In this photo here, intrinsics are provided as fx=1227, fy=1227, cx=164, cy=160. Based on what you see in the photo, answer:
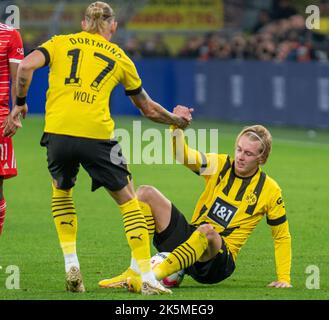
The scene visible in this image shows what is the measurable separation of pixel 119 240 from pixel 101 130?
361 cm

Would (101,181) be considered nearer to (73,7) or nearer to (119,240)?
(119,240)

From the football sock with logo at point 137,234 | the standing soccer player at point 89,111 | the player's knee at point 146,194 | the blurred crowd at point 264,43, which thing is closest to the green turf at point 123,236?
the football sock with logo at point 137,234

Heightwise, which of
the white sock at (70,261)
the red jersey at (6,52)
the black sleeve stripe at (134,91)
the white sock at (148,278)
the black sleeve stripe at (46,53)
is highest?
the red jersey at (6,52)

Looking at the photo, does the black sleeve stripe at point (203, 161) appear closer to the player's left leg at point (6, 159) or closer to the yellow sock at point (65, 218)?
the yellow sock at point (65, 218)

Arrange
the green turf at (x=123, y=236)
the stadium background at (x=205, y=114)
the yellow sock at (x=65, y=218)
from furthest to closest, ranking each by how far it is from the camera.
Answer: the stadium background at (x=205, y=114), the green turf at (x=123, y=236), the yellow sock at (x=65, y=218)

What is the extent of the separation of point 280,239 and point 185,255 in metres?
0.78

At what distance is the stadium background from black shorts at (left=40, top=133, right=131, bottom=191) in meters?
0.80

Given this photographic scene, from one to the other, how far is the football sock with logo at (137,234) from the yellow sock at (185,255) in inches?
8.7

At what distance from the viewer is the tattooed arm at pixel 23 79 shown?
828 cm

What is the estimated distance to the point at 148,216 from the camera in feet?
29.5

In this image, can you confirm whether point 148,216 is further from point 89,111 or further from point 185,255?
point 89,111

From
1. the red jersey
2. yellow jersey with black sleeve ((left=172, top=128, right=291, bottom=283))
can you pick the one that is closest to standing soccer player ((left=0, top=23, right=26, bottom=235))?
the red jersey

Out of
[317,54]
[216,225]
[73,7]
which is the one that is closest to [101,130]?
[216,225]

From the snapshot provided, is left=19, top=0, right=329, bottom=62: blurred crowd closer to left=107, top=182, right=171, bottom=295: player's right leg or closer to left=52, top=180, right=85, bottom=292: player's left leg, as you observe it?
left=52, top=180, right=85, bottom=292: player's left leg
